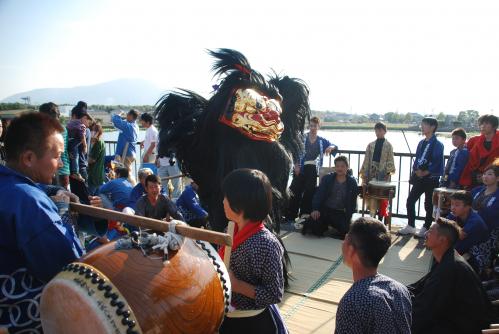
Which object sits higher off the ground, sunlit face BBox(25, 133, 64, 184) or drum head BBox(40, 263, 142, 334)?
sunlit face BBox(25, 133, 64, 184)

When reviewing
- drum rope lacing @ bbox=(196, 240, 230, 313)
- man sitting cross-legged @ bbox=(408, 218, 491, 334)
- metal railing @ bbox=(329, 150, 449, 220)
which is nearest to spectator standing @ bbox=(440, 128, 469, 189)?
metal railing @ bbox=(329, 150, 449, 220)

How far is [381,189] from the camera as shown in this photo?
457cm

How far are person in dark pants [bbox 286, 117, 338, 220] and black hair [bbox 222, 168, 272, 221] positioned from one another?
3.88 m

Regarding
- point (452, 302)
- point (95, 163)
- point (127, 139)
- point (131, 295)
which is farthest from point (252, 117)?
point (127, 139)

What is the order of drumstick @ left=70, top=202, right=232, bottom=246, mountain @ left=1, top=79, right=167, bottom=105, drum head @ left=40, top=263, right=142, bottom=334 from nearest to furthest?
drum head @ left=40, top=263, right=142, bottom=334
drumstick @ left=70, top=202, right=232, bottom=246
mountain @ left=1, top=79, right=167, bottom=105

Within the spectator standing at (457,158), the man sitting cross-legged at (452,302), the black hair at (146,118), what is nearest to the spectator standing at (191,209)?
the black hair at (146,118)

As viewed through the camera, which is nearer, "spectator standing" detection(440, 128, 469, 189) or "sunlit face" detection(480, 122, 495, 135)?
"sunlit face" detection(480, 122, 495, 135)

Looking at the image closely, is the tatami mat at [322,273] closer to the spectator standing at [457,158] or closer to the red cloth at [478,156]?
the spectator standing at [457,158]

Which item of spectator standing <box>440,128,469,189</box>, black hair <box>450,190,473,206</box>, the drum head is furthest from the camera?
spectator standing <box>440,128,469,189</box>

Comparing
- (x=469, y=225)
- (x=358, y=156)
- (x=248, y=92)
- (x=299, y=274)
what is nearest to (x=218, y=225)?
(x=248, y=92)

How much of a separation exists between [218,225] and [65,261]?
1667 millimetres

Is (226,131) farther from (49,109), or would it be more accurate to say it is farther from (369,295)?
(49,109)

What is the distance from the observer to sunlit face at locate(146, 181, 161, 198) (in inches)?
148

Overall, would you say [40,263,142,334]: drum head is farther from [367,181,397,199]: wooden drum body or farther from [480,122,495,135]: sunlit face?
[480,122,495,135]: sunlit face
